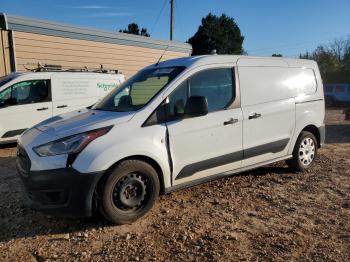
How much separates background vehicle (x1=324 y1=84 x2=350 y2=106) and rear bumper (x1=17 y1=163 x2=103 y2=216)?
22663 millimetres

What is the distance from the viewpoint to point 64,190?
3.91m

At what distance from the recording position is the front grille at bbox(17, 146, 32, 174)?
411cm

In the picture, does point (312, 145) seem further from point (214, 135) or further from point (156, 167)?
Result: point (156, 167)

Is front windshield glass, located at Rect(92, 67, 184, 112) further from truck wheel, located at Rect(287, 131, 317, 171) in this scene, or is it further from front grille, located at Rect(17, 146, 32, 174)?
truck wheel, located at Rect(287, 131, 317, 171)

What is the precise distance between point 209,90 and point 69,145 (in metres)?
1.97

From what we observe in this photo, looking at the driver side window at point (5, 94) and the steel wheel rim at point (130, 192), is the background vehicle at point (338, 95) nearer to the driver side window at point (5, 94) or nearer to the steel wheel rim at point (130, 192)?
the driver side window at point (5, 94)

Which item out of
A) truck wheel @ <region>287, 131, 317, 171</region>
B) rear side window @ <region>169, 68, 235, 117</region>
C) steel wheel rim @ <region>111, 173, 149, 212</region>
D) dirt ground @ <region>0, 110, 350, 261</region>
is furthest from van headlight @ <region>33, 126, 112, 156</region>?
truck wheel @ <region>287, 131, 317, 171</region>

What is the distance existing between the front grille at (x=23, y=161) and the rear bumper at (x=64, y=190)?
0.12 meters

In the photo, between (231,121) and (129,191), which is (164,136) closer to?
(129,191)

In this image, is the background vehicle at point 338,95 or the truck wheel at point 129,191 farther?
the background vehicle at point 338,95

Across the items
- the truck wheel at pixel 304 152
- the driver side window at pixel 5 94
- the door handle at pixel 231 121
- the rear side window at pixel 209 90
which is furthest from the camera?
the driver side window at pixel 5 94

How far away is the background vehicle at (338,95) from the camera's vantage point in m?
23.5

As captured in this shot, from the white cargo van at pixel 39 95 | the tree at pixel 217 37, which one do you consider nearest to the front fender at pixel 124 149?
the white cargo van at pixel 39 95

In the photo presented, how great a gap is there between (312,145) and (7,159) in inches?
236
